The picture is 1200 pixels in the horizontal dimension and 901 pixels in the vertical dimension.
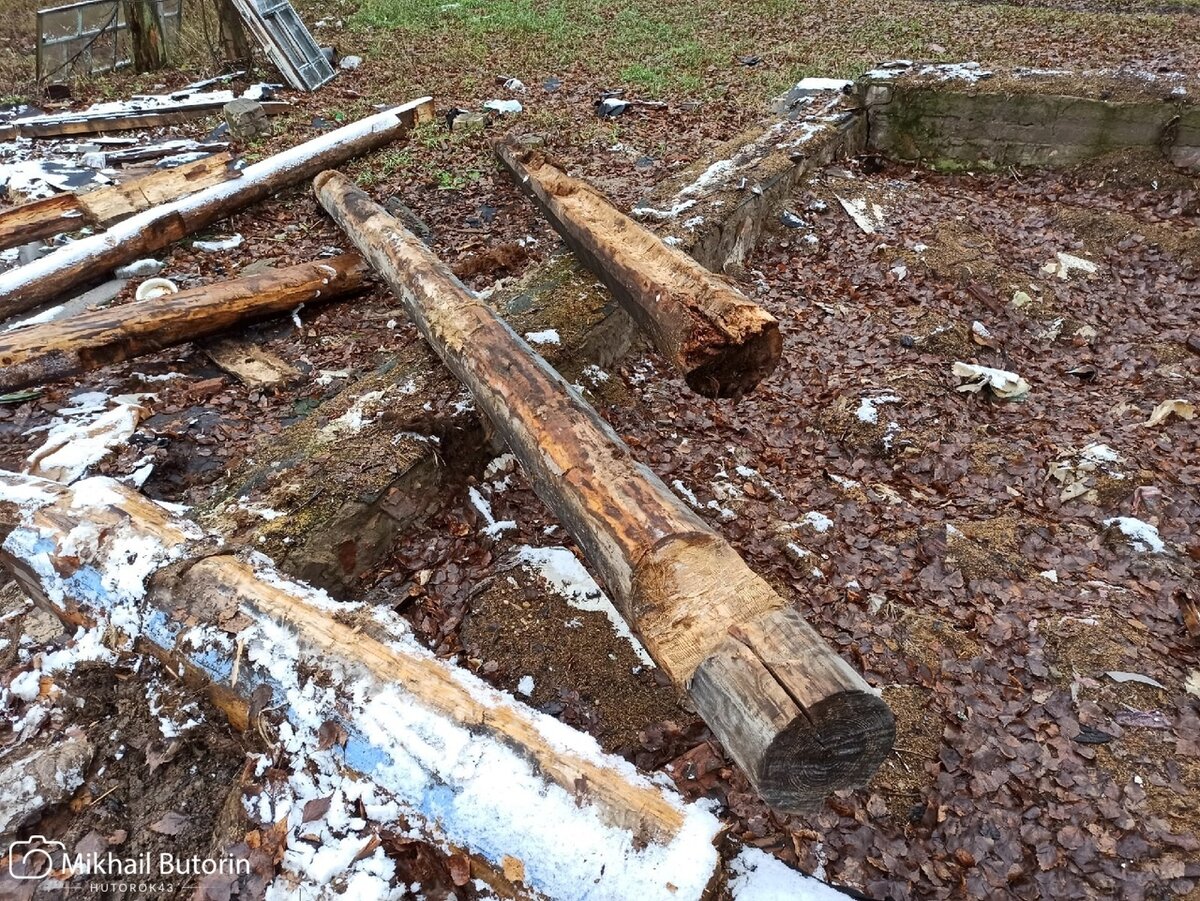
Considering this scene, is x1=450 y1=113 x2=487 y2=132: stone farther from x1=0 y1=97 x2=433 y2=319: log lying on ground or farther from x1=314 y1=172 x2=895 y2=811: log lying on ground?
x1=314 y1=172 x2=895 y2=811: log lying on ground

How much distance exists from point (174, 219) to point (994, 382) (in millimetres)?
6641

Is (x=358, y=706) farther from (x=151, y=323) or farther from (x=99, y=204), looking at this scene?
(x=99, y=204)

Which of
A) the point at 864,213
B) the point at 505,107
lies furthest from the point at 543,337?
the point at 505,107

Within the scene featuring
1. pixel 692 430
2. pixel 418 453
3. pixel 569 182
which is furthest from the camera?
pixel 569 182

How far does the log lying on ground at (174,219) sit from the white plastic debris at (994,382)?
6296 mm

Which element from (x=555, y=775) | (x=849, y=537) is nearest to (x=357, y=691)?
(x=555, y=775)

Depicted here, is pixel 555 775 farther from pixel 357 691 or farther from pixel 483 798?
pixel 357 691

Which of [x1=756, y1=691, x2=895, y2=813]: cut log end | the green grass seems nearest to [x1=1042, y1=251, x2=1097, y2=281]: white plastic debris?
the green grass

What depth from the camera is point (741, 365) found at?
11.4 feet

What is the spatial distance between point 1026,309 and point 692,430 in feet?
9.88

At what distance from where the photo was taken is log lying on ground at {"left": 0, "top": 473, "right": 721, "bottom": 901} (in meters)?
1.91

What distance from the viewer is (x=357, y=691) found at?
7.44 feet

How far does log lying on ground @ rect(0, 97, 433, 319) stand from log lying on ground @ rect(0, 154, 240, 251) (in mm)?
336

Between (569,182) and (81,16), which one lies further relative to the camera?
(81,16)
